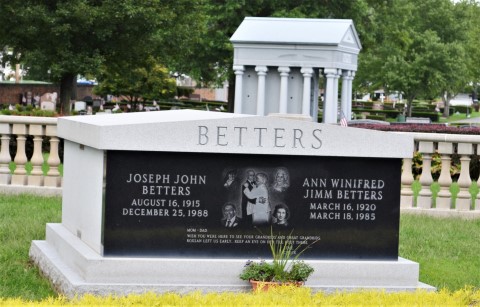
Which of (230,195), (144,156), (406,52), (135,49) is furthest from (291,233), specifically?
(406,52)

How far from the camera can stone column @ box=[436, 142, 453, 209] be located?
Answer: 51.5 feet

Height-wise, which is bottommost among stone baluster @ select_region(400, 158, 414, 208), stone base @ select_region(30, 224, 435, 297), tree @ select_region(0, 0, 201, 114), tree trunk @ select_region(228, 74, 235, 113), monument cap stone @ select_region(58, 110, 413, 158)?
stone base @ select_region(30, 224, 435, 297)

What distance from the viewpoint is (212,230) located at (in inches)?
369

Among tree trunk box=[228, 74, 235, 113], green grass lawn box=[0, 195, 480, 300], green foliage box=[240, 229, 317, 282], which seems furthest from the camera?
tree trunk box=[228, 74, 235, 113]

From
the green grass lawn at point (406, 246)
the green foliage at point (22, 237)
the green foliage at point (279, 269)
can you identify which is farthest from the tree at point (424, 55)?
the green foliage at point (279, 269)

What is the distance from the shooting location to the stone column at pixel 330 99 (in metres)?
42.5

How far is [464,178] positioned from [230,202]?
23.9 feet

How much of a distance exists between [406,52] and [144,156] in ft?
202

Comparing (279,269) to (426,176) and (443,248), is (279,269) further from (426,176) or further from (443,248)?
(426,176)

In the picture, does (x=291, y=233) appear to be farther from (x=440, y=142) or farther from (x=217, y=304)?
(x=440, y=142)

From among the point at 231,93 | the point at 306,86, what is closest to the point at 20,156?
the point at 306,86

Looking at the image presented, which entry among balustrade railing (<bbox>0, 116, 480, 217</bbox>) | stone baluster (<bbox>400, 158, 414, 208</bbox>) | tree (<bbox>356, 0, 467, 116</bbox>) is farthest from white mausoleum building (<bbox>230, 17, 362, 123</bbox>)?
balustrade railing (<bbox>0, 116, 480, 217</bbox>)

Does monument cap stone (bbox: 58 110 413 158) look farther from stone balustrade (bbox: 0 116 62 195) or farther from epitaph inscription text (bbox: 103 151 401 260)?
stone balustrade (bbox: 0 116 62 195)

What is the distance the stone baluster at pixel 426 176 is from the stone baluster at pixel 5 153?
20.0 ft
